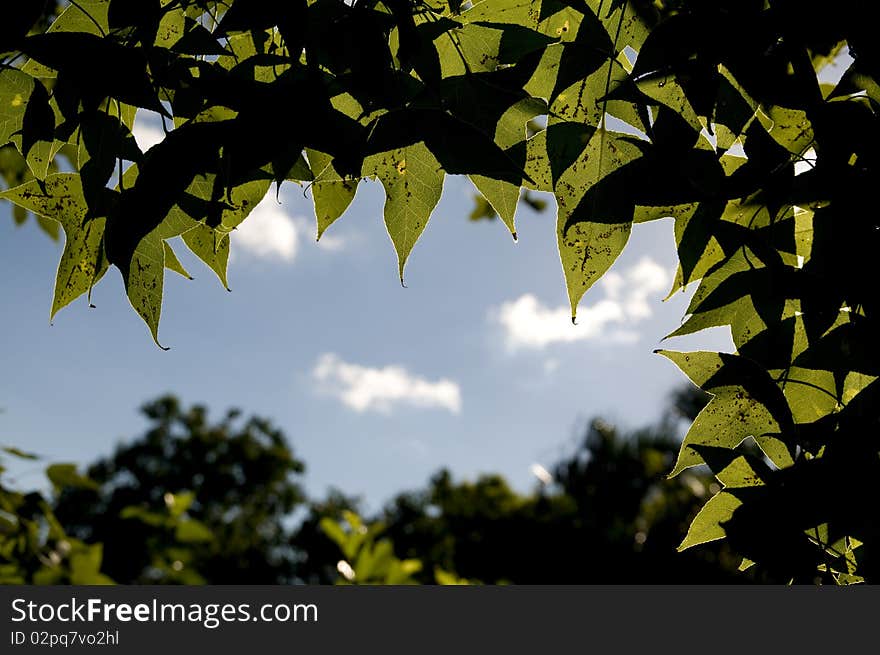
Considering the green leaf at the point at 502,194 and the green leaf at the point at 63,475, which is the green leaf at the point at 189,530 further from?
the green leaf at the point at 502,194

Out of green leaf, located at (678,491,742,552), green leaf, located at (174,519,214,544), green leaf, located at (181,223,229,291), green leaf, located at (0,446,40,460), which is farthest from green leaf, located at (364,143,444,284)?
green leaf, located at (174,519,214,544)

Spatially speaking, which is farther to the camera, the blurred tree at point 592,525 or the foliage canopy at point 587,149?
the blurred tree at point 592,525

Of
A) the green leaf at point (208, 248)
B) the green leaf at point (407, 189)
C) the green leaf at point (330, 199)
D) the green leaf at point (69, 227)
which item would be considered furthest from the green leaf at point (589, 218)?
the green leaf at point (69, 227)

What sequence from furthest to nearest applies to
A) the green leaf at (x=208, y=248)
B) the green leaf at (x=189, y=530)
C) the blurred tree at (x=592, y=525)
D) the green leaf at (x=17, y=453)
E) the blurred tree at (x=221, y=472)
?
the blurred tree at (x=221, y=472)
the blurred tree at (x=592, y=525)
the green leaf at (x=189, y=530)
the green leaf at (x=17, y=453)
the green leaf at (x=208, y=248)

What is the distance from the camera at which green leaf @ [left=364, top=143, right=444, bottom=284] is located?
36.7 inches

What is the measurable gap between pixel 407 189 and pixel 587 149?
25 cm

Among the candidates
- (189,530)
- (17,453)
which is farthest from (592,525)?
(17,453)

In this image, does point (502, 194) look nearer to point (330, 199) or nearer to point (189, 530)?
point (330, 199)

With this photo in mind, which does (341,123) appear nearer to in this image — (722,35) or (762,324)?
(722,35)

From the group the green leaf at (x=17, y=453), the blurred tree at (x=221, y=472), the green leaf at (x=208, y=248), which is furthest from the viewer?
the blurred tree at (x=221, y=472)

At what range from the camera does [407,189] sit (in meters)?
0.94

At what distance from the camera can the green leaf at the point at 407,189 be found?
3.06 feet

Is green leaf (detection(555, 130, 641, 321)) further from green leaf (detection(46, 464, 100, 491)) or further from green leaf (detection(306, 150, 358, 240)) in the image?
green leaf (detection(46, 464, 100, 491))

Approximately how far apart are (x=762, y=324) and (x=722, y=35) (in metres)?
0.41
